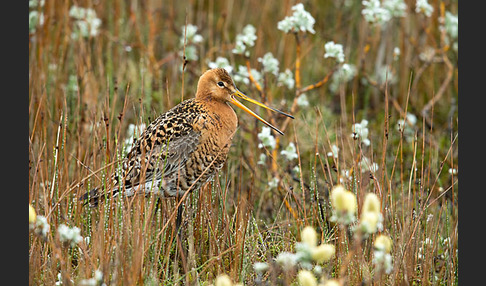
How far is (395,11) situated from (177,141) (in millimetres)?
2801

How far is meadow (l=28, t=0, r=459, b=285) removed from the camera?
10.3ft

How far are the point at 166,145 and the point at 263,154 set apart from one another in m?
1.14

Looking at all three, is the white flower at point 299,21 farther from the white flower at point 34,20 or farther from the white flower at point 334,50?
the white flower at point 34,20

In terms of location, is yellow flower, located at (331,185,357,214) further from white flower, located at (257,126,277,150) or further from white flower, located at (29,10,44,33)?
white flower, located at (29,10,44,33)

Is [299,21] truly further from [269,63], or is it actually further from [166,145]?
[166,145]

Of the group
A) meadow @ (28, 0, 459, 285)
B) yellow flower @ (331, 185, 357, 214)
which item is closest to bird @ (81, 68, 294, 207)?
meadow @ (28, 0, 459, 285)

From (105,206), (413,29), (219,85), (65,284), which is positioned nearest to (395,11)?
(413,29)

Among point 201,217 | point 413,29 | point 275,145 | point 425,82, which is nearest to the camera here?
point 201,217

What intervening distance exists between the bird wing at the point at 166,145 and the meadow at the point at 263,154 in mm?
122

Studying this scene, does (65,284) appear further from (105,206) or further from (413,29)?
(413,29)

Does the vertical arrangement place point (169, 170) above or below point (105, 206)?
above

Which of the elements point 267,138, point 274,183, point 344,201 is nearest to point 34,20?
point 267,138

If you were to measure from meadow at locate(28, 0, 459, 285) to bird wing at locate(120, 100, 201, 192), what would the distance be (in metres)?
0.12

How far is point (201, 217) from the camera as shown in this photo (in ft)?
12.6
